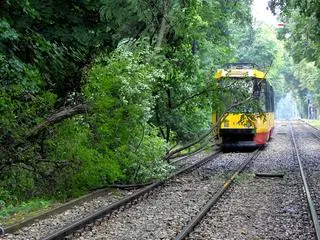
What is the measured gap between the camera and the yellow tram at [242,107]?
56.2 feet

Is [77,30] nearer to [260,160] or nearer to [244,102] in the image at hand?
[244,102]

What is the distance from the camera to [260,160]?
1950cm

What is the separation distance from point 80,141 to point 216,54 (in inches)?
770

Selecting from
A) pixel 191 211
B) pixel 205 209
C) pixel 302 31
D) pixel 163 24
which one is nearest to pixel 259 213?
pixel 205 209

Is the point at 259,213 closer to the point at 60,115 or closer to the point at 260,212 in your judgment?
the point at 260,212

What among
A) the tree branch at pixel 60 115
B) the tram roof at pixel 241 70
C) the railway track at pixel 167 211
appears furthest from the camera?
the tram roof at pixel 241 70

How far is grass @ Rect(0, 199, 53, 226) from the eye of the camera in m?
8.87

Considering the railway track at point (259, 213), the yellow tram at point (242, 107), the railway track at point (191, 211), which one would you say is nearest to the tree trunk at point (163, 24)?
the yellow tram at point (242, 107)

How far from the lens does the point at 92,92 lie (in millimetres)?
12188

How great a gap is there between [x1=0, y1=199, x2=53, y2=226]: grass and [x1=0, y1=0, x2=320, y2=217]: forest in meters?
0.35

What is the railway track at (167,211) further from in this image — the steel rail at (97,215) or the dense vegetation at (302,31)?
the dense vegetation at (302,31)

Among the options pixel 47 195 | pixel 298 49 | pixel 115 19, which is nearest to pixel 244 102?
pixel 115 19

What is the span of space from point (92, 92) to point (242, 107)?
6.71 metres

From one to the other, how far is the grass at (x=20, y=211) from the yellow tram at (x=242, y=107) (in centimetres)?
802
